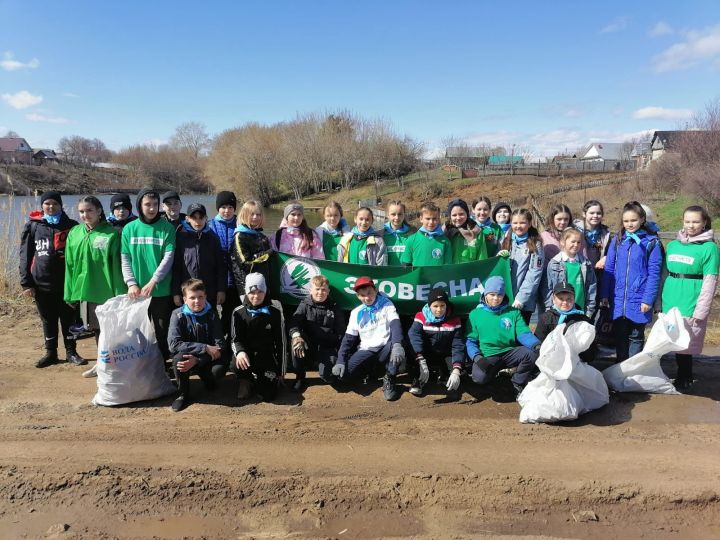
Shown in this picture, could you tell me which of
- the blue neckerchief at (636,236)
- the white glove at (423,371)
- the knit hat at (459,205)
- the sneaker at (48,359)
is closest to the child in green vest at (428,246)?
the knit hat at (459,205)

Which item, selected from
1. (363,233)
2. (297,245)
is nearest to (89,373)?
(297,245)

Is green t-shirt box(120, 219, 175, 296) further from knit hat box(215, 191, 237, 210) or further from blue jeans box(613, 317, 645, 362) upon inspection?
blue jeans box(613, 317, 645, 362)

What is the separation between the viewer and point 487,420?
3.93 m

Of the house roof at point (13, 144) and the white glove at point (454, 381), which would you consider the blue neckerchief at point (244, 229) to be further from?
the house roof at point (13, 144)

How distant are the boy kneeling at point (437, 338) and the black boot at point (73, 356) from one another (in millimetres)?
3615

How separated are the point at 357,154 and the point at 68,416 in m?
48.6

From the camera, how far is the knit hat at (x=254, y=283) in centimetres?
436

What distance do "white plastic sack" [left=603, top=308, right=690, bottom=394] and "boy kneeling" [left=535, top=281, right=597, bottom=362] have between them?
1.21ft

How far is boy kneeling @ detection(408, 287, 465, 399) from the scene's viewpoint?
4.42 m

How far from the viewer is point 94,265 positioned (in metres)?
4.60

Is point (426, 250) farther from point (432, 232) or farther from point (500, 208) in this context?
point (500, 208)

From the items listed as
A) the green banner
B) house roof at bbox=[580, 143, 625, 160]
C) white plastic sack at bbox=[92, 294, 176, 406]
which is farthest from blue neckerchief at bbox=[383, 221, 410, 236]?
house roof at bbox=[580, 143, 625, 160]

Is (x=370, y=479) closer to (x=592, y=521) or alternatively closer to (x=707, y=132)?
(x=592, y=521)

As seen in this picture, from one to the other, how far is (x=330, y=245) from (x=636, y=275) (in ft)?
9.86
